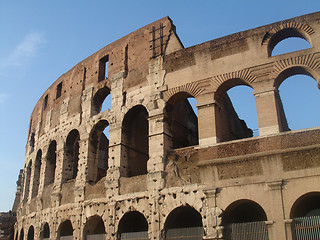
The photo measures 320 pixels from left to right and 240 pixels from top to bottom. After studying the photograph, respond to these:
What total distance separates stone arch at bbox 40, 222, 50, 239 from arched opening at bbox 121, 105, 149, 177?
5.20 m

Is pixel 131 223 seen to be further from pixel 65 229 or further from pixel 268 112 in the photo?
pixel 268 112

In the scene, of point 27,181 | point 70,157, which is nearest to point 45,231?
point 70,157

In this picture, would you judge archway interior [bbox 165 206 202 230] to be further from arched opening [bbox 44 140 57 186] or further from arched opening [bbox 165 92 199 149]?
arched opening [bbox 44 140 57 186]

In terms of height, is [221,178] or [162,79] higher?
[162,79]

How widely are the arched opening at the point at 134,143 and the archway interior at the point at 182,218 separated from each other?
2440 mm

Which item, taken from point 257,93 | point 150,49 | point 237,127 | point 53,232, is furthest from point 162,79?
point 53,232

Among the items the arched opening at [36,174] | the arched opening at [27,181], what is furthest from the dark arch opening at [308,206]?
the arched opening at [27,181]

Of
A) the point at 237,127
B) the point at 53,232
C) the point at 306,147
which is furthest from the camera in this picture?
the point at 237,127

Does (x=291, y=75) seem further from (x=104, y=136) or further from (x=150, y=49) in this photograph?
(x=104, y=136)

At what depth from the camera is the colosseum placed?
31.9 feet

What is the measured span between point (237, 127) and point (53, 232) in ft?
28.1

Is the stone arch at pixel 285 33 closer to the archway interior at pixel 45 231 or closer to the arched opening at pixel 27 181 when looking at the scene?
the archway interior at pixel 45 231

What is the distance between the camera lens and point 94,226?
13.5 meters

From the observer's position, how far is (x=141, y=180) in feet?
39.4
